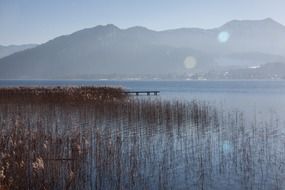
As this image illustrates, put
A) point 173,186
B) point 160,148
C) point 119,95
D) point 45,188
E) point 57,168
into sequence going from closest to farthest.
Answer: point 45,188 < point 57,168 < point 173,186 < point 160,148 < point 119,95

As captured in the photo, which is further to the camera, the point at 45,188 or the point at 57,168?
the point at 57,168

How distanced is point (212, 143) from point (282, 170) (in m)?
5.46

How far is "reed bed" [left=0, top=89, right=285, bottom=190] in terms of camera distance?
39.6 ft

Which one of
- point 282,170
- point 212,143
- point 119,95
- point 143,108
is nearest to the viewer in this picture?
point 282,170

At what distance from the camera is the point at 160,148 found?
739 inches

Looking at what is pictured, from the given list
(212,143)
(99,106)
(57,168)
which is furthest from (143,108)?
(57,168)

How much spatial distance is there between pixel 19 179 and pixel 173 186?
487cm

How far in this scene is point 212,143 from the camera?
2045cm

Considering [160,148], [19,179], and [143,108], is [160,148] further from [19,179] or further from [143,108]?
[143,108]

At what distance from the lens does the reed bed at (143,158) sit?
12.1m

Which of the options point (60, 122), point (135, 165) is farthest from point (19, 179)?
point (60, 122)

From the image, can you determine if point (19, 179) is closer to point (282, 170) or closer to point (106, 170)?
point (106, 170)

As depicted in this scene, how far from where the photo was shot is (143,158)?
Result: 16.2 m

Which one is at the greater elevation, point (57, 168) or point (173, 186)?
point (57, 168)
